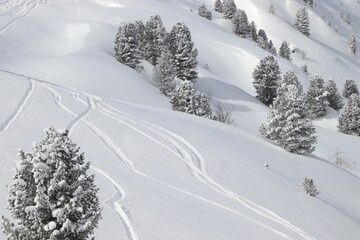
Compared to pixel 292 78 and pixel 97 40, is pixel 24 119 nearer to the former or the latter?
pixel 97 40

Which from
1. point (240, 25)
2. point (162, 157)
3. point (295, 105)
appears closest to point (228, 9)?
point (240, 25)

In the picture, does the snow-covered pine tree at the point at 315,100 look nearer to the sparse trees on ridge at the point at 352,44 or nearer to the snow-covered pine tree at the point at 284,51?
the snow-covered pine tree at the point at 284,51

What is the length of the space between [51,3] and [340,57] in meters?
66.3

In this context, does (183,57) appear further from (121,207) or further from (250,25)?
(250,25)

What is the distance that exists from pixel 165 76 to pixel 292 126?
19277mm

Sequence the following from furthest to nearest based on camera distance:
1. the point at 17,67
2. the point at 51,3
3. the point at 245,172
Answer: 1. the point at 51,3
2. the point at 17,67
3. the point at 245,172

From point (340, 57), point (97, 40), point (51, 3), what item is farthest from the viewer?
point (340, 57)

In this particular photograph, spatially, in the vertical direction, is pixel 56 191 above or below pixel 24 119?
above

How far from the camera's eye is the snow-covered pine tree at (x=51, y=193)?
8.91m

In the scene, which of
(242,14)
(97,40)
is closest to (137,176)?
(97,40)

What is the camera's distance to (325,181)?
1089 inches

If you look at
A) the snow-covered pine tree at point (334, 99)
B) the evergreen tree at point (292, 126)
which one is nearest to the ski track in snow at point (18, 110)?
the evergreen tree at point (292, 126)

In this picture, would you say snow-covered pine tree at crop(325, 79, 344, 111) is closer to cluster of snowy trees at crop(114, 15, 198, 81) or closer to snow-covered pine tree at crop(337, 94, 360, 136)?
snow-covered pine tree at crop(337, 94, 360, 136)

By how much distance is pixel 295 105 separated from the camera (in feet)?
112
